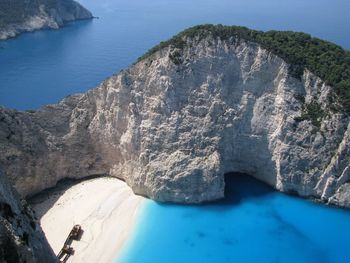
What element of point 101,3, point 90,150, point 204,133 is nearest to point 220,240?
point 204,133

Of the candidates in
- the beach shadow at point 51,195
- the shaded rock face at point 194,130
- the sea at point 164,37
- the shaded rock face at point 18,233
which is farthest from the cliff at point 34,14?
the shaded rock face at point 18,233

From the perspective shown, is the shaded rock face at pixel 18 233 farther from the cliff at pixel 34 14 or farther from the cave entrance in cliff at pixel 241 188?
the cliff at pixel 34 14

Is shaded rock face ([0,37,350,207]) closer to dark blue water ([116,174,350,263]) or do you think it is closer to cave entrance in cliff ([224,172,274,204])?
cave entrance in cliff ([224,172,274,204])

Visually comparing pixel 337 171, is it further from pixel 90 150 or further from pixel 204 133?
pixel 90 150

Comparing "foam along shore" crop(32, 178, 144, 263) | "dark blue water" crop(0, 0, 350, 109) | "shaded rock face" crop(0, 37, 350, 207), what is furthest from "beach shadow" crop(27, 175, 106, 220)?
"dark blue water" crop(0, 0, 350, 109)

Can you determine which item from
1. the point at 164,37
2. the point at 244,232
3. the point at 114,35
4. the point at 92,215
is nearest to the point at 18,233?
the point at 92,215

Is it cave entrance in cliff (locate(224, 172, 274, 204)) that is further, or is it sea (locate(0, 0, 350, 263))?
cave entrance in cliff (locate(224, 172, 274, 204))
